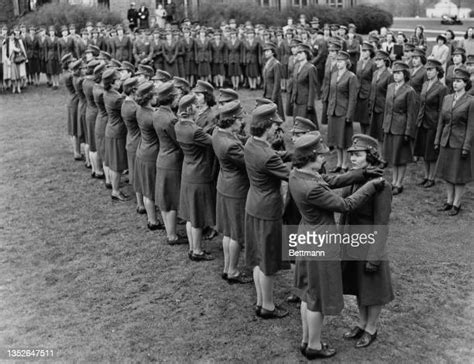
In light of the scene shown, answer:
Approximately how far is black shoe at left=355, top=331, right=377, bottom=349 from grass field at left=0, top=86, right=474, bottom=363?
0.06 metres

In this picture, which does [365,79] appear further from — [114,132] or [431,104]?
[114,132]

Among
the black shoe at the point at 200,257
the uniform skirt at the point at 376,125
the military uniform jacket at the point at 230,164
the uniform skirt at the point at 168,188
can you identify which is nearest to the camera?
the military uniform jacket at the point at 230,164

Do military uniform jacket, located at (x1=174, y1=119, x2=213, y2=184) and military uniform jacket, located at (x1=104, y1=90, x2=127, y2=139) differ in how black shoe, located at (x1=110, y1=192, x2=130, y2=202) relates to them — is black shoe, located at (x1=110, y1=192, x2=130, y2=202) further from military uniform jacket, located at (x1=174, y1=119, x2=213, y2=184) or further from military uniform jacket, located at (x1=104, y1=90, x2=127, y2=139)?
military uniform jacket, located at (x1=174, y1=119, x2=213, y2=184)

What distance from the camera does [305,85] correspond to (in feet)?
36.3

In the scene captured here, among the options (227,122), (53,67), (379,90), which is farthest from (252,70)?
(227,122)

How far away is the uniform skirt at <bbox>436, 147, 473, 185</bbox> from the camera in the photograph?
8.55 metres

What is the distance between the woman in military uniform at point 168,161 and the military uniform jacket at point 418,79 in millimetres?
4613

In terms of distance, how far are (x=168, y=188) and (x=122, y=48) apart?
12093 mm

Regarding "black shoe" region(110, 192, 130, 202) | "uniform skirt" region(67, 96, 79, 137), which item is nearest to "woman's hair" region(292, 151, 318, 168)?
"black shoe" region(110, 192, 130, 202)

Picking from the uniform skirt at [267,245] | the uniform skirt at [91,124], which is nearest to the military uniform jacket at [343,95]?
the uniform skirt at [91,124]

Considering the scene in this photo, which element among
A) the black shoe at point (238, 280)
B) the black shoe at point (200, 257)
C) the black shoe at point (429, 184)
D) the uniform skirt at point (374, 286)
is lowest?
the black shoe at point (238, 280)

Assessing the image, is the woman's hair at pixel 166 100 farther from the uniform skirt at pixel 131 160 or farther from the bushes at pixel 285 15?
the bushes at pixel 285 15

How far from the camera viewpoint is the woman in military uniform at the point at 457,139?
27.6 ft

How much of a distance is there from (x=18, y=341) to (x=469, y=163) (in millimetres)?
6176
